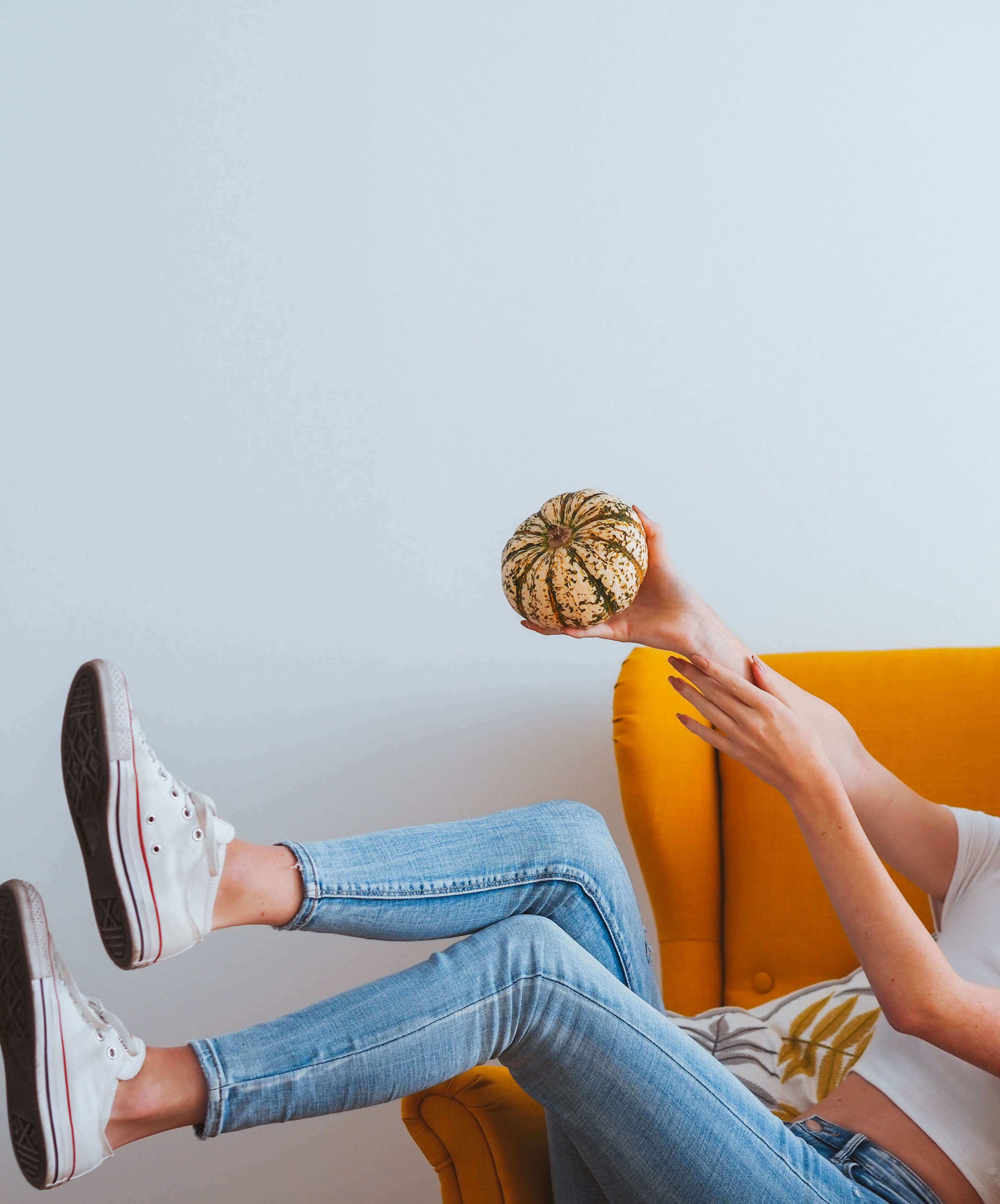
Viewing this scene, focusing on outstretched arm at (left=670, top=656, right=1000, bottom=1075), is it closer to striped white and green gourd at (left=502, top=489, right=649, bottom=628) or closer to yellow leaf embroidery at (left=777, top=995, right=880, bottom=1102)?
striped white and green gourd at (left=502, top=489, right=649, bottom=628)

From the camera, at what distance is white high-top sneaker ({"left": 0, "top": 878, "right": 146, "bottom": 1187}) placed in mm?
907

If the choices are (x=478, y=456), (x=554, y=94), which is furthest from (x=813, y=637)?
(x=554, y=94)

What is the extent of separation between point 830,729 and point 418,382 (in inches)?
44.6

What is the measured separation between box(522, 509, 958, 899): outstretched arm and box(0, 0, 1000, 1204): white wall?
0.75 metres

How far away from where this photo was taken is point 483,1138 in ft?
4.00

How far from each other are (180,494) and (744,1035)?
1.41 metres

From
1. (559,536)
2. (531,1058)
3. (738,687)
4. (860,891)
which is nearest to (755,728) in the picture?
(738,687)

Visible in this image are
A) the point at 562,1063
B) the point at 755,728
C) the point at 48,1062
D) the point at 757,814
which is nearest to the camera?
the point at 48,1062

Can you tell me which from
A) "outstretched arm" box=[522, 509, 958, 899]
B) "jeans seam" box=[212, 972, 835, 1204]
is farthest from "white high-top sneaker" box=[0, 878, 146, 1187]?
"outstretched arm" box=[522, 509, 958, 899]

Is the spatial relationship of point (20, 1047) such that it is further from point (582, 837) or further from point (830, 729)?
point (830, 729)

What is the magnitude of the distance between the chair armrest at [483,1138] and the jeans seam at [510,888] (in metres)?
0.20

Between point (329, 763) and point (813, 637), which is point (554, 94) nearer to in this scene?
point (813, 637)

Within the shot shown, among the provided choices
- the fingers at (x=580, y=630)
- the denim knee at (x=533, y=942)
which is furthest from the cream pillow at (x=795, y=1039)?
the fingers at (x=580, y=630)

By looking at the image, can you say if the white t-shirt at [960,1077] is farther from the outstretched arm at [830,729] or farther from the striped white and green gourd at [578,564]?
the striped white and green gourd at [578,564]
